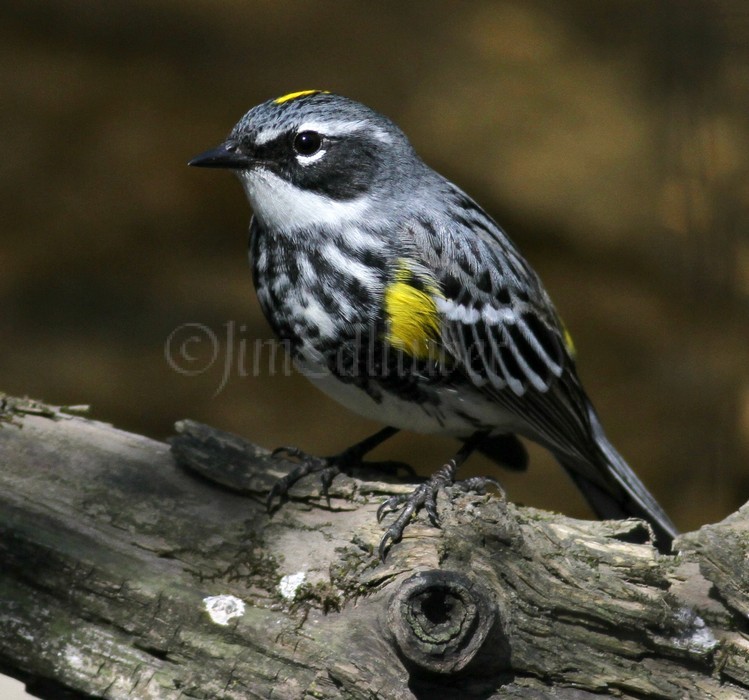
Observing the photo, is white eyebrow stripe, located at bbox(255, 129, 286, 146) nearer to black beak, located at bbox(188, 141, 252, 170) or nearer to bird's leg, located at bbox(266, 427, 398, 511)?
black beak, located at bbox(188, 141, 252, 170)

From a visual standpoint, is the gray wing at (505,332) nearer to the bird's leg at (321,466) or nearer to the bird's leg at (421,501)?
the bird's leg at (421,501)

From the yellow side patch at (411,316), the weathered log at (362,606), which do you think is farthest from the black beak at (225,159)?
the weathered log at (362,606)

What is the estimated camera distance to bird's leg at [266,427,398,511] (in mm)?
3436

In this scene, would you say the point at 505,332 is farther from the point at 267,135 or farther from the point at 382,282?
the point at 267,135

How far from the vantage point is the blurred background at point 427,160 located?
520cm

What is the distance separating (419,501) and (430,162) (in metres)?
2.53

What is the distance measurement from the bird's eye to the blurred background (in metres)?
1.86

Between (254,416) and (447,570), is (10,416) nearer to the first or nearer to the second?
(447,570)

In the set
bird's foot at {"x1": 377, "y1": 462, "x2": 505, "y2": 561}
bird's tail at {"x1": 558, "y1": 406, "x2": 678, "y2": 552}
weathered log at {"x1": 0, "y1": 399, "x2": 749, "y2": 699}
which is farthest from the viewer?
bird's tail at {"x1": 558, "y1": 406, "x2": 678, "y2": 552}

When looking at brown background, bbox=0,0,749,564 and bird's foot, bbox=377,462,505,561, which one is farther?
brown background, bbox=0,0,749,564

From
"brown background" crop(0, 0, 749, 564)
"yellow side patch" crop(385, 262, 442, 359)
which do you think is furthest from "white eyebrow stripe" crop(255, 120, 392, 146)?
"brown background" crop(0, 0, 749, 564)

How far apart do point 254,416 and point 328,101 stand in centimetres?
265

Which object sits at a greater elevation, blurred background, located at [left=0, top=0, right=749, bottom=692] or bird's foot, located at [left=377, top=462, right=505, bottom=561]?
blurred background, located at [left=0, top=0, right=749, bottom=692]

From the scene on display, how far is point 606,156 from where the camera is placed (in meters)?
5.40
